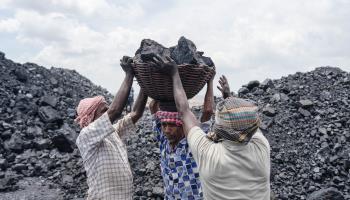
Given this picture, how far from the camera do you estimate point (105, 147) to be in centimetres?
354

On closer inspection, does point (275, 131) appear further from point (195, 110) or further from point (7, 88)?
point (7, 88)

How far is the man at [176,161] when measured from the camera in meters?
3.25

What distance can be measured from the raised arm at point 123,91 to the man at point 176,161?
0.26m

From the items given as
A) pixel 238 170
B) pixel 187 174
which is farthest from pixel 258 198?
pixel 187 174

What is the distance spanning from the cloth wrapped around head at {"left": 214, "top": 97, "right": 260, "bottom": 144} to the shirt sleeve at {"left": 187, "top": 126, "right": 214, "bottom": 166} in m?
0.13

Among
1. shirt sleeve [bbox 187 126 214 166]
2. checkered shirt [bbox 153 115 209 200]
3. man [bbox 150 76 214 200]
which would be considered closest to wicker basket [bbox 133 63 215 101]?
man [bbox 150 76 214 200]

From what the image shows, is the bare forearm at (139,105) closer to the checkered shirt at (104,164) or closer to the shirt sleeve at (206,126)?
the checkered shirt at (104,164)

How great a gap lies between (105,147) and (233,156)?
1.23 metres

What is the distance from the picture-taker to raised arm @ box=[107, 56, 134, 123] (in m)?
3.29

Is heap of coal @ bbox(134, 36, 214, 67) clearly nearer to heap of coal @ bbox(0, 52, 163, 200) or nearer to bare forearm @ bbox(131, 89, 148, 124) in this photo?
bare forearm @ bbox(131, 89, 148, 124)

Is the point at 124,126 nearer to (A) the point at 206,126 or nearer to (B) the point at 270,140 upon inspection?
(A) the point at 206,126

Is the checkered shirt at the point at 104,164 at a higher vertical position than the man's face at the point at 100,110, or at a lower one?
lower

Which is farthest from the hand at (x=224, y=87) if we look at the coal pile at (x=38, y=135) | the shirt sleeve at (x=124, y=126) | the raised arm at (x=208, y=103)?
the coal pile at (x=38, y=135)

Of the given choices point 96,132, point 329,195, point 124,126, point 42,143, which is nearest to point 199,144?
point 96,132
